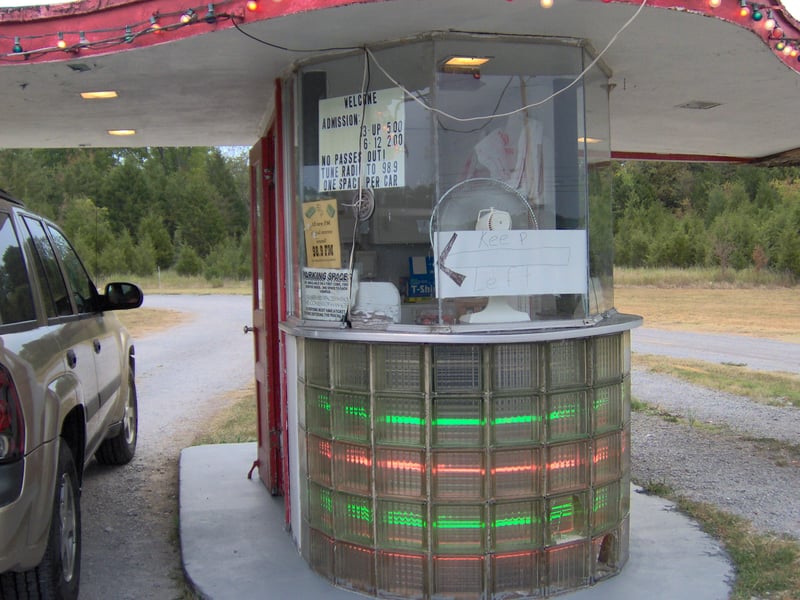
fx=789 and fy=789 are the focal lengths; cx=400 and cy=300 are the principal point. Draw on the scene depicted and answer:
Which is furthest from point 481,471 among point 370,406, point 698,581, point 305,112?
point 305,112

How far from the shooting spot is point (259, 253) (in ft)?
19.5

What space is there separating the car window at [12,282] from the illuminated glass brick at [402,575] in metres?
2.06

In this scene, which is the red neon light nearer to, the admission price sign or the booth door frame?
the booth door frame

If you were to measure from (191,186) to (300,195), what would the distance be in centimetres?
5120

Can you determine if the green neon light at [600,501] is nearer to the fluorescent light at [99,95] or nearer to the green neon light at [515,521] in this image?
the green neon light at [515,521]

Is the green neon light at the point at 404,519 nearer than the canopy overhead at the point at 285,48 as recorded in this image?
No

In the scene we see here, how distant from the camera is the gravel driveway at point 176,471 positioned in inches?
185

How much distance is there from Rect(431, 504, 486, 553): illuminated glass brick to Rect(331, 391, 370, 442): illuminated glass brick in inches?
20.2

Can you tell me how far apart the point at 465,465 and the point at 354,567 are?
80cm

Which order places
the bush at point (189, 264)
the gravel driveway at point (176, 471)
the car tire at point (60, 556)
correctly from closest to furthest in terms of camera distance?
the car tire at point (60, 556)
the gravel driveway at point (176, 471)
the bush at point (189, 264)

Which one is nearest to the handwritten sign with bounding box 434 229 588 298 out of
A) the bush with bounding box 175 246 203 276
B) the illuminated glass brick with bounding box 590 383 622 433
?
the illuminated glass brick with bounding box 590 383 622 433

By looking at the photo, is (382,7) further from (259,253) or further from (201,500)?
(201,500)

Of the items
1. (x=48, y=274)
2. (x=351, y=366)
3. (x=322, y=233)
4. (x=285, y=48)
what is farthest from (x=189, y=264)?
(x=351, y=366)

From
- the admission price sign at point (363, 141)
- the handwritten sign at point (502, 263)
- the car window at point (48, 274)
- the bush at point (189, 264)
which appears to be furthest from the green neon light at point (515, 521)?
the bush at point (189, 264)
